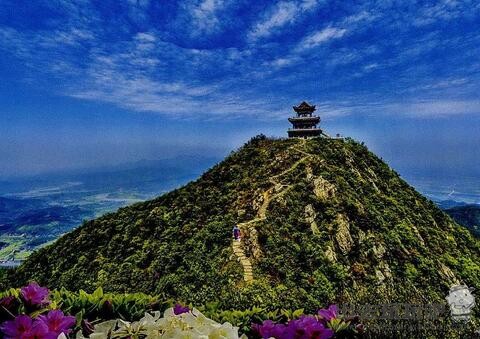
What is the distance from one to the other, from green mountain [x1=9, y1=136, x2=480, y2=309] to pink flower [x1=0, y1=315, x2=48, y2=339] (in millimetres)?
13051

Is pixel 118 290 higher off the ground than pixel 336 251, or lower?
lower

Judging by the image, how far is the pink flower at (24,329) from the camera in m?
2.31

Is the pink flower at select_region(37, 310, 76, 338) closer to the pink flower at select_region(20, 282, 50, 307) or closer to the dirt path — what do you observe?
the pink flower at select_region(20, 282, 50, 307)

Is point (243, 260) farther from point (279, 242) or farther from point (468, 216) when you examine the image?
point (468, 216)

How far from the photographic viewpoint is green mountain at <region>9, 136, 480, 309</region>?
18078mm

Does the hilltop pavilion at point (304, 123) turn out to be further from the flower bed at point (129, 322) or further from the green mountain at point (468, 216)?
the green mountain at point (468, 216)

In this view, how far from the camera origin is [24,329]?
93.7 inches

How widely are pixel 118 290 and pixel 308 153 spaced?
56.9 feet

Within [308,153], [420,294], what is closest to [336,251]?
[420,294]

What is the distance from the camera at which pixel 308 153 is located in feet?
101

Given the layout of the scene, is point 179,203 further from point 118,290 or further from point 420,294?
point 420,294

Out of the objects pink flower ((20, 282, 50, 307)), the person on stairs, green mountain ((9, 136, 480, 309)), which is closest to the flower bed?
pink flower ((20, 282, 50, 307))

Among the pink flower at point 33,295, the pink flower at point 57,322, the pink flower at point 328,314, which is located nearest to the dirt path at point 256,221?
the pink flower at point 328,314

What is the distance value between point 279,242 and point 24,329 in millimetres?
18824
